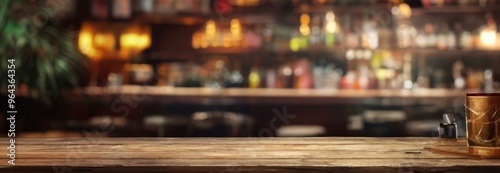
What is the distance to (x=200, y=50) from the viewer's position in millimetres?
5609

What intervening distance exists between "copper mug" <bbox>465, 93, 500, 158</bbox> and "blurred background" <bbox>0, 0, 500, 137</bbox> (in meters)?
3.33

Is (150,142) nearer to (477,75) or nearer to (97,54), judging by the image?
(97,54)

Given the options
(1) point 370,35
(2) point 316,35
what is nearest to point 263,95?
(2) point 316,35

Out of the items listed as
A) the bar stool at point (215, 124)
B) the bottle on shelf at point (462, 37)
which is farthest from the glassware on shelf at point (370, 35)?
the bar stool at point (215, 124)

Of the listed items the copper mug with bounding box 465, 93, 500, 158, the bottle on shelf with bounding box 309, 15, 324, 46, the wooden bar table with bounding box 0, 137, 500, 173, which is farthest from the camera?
the bottle on shelf with bounding box 309, 15, 324, 46

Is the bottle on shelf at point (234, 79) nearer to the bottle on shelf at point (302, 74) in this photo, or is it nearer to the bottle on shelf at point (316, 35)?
the bottle on shelf at point (302, 74)

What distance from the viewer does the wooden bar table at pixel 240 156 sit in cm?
154

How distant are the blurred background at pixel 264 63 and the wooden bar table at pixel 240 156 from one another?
2997 millimetres

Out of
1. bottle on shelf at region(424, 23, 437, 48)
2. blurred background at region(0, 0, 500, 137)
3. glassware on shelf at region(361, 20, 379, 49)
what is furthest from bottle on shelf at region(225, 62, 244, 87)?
bottle on shelf at region(424, 23, 437, 48)

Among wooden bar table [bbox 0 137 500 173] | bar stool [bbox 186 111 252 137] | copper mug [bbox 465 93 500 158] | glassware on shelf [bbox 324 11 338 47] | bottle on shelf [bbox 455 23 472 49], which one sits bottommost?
bar stool [bbox 186 111 252 137]

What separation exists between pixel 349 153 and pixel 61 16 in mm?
4462

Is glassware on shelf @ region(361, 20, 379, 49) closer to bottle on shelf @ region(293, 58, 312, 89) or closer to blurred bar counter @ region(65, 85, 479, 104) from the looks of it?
blurred bar counter @ region(65, 85, 479, 104)

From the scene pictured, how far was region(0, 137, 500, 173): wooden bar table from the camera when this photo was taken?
1.54 m

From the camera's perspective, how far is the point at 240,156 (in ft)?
5.60
